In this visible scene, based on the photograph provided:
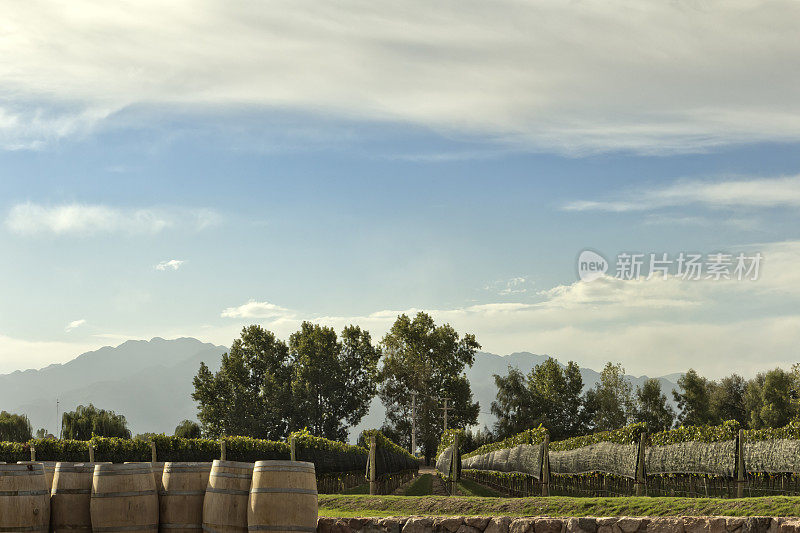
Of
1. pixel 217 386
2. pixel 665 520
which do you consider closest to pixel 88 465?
pixel 665 520

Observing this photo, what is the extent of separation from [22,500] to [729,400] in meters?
79.3

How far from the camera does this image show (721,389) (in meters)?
78.4

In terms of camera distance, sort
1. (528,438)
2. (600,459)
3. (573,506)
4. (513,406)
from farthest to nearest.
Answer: (513,406) → (528,438) → (600,459) → (573,506)

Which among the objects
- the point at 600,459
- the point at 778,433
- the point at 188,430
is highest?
the point at 778,433

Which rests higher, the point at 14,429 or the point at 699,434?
the point at 699,434

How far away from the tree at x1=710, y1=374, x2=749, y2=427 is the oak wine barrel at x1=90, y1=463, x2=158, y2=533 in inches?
2990

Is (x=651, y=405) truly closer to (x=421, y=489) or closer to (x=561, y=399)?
(x=561, y=399)

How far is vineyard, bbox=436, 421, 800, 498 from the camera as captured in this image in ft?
72.9

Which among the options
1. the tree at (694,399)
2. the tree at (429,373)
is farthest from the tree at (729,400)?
the tree at (429,373)

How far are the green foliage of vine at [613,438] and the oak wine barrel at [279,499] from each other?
20.1 meters

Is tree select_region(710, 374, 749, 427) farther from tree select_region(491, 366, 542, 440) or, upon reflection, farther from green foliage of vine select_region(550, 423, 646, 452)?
green foliage of vine select_region(550, 423, 646, 452)

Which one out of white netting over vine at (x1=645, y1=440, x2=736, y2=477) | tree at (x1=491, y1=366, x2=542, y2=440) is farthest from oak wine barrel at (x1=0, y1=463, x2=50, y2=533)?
tree at (x1=491, y1=366, x2=542, y2=440)

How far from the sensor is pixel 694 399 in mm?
76562

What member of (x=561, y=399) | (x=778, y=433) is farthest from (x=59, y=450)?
(x=561, y=399)
